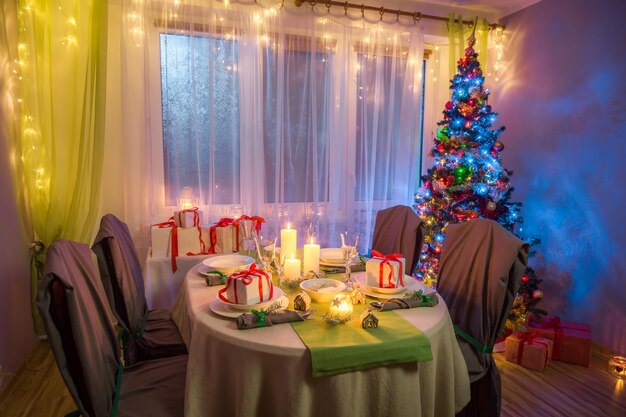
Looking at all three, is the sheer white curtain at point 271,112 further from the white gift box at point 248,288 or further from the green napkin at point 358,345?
the green napkin at point 358,345

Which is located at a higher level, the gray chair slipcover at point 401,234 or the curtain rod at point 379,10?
the curtain rod at point 379,10

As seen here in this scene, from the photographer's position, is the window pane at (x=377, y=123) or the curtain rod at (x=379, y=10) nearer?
the curtain rod at (x=379, y=10)

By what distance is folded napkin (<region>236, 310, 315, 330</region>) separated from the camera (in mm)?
1327

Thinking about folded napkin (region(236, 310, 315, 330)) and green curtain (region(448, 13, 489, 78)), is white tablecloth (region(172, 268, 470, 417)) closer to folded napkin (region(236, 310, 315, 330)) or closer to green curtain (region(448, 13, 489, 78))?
folded napkin (region(236, 310, 315, 330))

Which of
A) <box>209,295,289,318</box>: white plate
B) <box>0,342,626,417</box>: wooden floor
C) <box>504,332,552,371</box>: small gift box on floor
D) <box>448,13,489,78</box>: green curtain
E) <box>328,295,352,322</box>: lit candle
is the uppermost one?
<box>448,13,489,78</box>: green curtain

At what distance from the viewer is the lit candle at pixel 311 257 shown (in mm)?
1861

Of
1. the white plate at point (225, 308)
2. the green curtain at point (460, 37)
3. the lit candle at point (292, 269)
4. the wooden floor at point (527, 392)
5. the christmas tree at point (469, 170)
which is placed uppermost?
the green curtain at point (460, 37)

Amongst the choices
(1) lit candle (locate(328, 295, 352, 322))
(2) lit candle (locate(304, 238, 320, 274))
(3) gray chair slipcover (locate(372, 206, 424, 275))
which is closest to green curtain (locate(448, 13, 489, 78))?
(3) gray chair slipcover (locate(372, 206, 424, 275))

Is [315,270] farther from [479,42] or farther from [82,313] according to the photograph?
[479,42]

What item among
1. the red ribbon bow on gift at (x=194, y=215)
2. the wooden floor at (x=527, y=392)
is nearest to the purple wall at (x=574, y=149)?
the wooden floor at (x=527, y=392)

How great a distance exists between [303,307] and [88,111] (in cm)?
236

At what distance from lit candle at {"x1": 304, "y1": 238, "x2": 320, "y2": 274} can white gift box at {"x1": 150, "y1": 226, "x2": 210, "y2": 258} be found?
3.85 feet

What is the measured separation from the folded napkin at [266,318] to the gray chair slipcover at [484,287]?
2.84 ft

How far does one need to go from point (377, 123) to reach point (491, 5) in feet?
5.05
